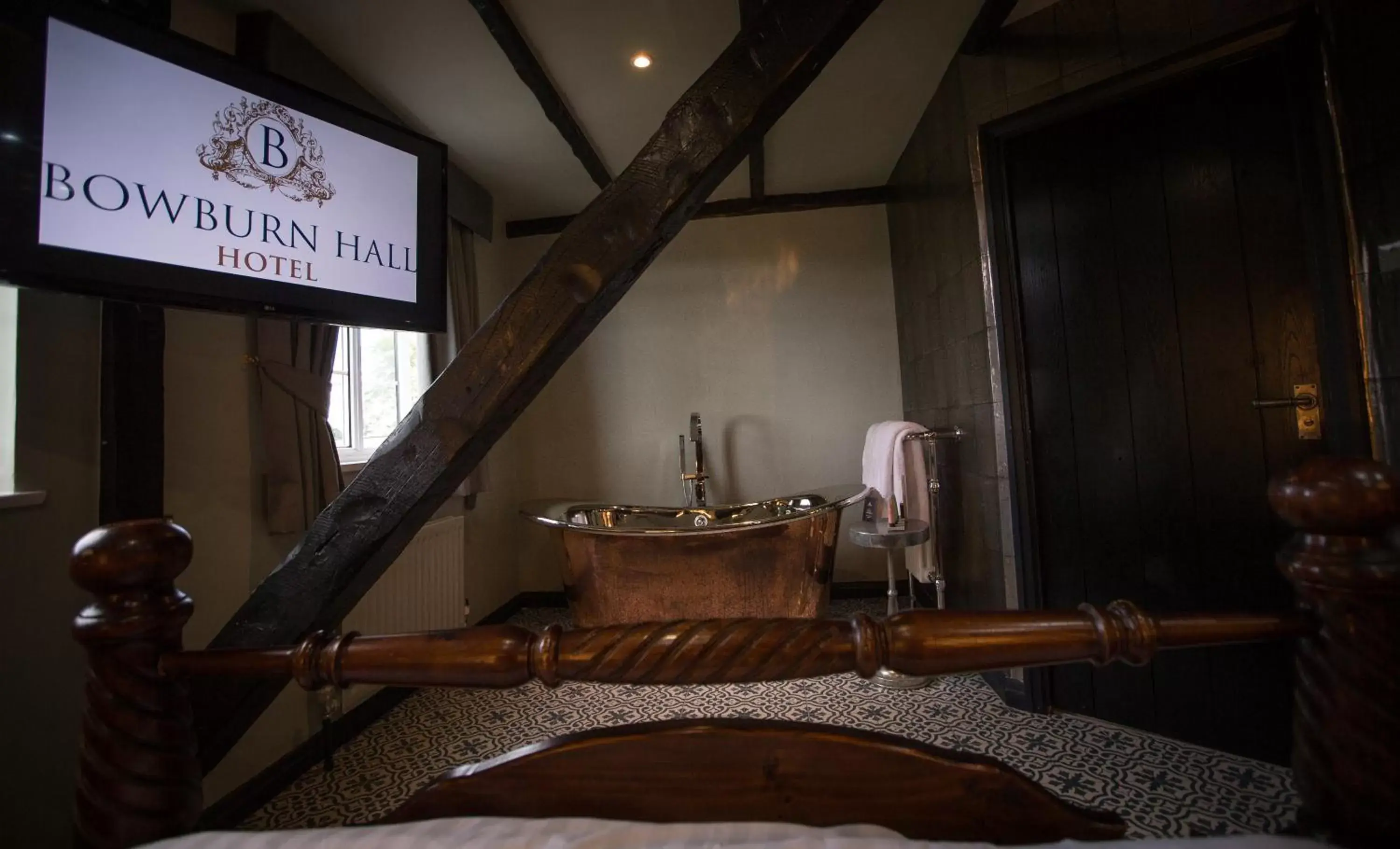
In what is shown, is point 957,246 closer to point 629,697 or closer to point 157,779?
point 629,697

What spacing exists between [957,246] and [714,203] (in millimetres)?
1591

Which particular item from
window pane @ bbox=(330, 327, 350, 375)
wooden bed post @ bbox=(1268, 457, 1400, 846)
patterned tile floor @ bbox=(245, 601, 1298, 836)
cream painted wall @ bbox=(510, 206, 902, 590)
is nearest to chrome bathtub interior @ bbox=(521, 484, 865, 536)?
cream painted wall @ bbox=(510, 206, 902, 590)

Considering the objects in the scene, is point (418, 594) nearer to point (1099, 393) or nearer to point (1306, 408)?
point (1099, 393)

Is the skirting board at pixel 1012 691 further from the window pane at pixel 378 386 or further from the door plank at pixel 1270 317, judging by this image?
the window pane at pixel 378 386

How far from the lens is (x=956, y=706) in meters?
1.86

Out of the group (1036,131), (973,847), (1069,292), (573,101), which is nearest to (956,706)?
(1069,292)

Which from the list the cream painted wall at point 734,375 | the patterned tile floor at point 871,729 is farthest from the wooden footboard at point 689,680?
the cream painted wall at point 734,375

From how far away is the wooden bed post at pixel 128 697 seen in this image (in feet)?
1.62

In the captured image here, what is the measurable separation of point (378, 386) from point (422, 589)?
0.95 m

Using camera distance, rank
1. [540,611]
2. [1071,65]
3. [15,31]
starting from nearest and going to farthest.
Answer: [15,31] → [1071,65] → [540,611]

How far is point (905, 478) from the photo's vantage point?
2217 mm

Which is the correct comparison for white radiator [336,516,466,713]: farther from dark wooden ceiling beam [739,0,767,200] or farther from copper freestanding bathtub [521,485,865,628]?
dark wooden ceiling beam [739,0,767,200]

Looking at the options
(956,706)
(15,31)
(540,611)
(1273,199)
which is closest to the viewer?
(15,31)

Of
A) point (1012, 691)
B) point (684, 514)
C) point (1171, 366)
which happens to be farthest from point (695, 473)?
point (1171, 366)
